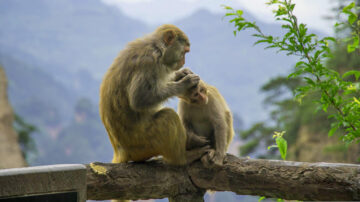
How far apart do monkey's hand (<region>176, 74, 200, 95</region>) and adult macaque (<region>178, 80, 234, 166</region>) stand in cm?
6

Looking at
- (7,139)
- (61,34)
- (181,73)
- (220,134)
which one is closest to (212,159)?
(220,134)

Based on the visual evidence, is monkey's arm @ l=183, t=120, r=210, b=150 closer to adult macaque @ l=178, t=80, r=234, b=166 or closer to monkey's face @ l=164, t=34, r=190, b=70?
adult macaque @ l=178, t=80, r=234, b=166

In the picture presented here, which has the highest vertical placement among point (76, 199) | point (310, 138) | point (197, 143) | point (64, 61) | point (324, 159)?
point (64, 61)

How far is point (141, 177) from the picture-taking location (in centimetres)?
349

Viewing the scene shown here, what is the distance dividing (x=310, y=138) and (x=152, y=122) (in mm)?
11376

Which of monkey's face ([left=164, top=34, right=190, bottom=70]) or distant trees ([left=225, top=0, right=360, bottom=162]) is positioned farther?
monkey's face ([left=164, top=34, right=190, bottom=70])

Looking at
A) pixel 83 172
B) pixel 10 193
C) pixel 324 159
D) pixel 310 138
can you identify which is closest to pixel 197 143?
pixel 83 172

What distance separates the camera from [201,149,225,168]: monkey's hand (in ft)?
11.6

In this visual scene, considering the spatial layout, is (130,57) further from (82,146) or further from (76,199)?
(82,146)

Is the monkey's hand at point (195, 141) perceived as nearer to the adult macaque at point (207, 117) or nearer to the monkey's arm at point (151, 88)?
the adult macaque at point (207, 117)

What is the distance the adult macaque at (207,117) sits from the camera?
12.5ft

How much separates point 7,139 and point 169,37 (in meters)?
11.5

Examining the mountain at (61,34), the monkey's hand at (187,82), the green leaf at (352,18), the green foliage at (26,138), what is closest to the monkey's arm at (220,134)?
the monkey's hand at (187,82)

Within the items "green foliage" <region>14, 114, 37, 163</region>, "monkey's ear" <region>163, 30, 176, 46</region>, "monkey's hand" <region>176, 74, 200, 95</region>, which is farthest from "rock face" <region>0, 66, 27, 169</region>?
"monkey's hand" <region>176, 74, 200, 95</region>
